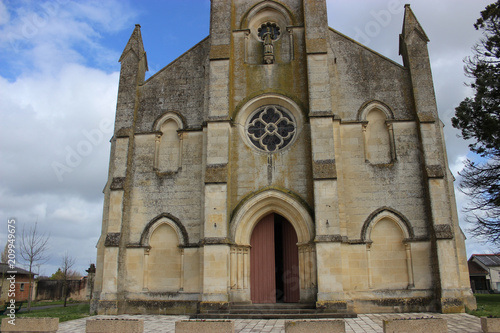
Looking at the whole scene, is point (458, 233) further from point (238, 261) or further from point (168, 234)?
point (168, 234)

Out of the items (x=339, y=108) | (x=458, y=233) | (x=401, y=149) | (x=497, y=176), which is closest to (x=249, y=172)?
(x=339, y=108)

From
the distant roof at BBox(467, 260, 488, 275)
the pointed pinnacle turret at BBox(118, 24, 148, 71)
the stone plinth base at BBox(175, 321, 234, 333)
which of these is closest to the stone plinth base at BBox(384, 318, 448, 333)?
the stone plinth base at BBox(175, 321, 234, 333)

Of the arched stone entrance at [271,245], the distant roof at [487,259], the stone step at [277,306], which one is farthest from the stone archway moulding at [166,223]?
the distant roof at [487,259]

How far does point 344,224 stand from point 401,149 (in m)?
3.93

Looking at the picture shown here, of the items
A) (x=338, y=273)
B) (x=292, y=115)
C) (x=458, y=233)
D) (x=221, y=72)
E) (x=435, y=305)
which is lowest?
(x=435, y=305)

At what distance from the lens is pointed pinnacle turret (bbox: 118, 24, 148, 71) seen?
18.7m

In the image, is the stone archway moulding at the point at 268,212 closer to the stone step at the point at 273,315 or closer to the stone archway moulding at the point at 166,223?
the stone archway moulding at the point at 166,223

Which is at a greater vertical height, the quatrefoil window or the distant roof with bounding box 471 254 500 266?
the quatrefoil window

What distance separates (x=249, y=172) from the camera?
1623 centimetres

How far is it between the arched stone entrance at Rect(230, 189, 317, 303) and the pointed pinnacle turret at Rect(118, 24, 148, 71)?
28.6ft

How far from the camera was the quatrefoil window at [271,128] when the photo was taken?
16719 mm

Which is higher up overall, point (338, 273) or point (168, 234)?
point (168, 234)

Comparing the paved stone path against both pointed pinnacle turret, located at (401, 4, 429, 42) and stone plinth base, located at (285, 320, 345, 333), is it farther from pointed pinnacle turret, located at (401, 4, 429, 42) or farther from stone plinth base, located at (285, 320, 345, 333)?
pointed pinnacle turret, located at (401, 4, 429, 42)

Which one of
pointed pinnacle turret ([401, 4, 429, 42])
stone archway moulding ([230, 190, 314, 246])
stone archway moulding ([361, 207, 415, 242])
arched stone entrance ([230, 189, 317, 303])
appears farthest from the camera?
pointed pinnacle turret ([401, 4, 429, 42])
